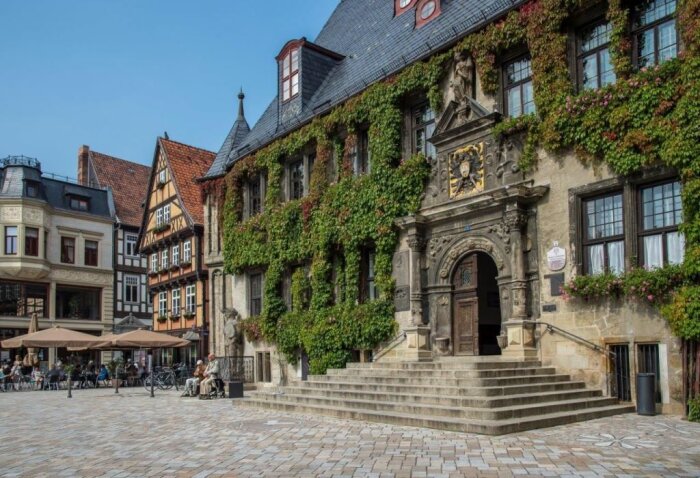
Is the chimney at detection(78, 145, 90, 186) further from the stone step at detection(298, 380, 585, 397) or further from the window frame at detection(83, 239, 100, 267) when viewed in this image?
the stone step at detection(298, 380, 585, 397)

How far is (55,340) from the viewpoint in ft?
88.0

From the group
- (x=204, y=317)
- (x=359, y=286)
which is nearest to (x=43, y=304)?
(x=204, y=317)

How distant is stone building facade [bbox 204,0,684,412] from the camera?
13109 millimetres

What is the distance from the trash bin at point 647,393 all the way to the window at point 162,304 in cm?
2901

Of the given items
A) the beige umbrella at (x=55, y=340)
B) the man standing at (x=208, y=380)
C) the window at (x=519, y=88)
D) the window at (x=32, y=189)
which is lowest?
the man standing at (x=208, y=380)

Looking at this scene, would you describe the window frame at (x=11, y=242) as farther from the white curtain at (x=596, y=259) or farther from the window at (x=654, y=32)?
the window at (x=654, y=32)

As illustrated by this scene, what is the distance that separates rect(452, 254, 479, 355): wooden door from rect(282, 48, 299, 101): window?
33.7 ft

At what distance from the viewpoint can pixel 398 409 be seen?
504 inches

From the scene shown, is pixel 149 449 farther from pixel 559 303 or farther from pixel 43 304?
pixel 43 304

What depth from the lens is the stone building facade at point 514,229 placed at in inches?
516

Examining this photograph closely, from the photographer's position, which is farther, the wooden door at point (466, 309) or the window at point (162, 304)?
the window at point (162, 304)

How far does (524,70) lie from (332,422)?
877 cm

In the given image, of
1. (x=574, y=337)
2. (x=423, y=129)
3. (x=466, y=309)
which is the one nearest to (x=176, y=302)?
(x=423, y=129)

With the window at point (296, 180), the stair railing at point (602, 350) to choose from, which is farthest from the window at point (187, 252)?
the stair railing at point (602, 350)
